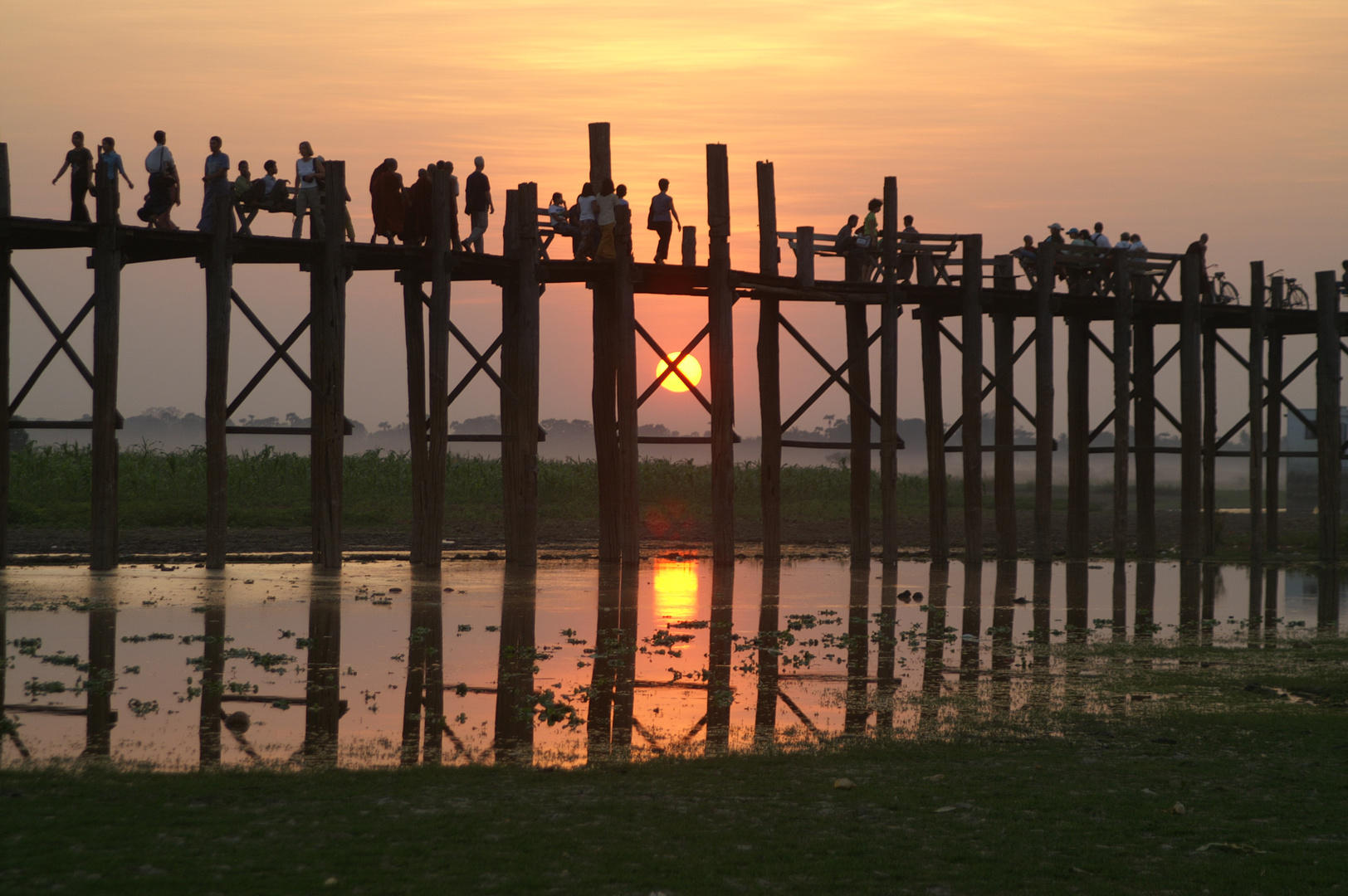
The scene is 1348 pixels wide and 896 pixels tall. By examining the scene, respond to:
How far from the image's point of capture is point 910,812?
5789mm

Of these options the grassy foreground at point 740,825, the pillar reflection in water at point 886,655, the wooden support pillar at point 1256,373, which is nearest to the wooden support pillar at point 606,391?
the pillar reflection in water at point 886,655

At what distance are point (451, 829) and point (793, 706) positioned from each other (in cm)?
339

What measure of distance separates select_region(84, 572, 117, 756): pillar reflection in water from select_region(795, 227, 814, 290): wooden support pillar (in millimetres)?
9683

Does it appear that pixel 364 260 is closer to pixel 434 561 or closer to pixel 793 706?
pixel 434 561

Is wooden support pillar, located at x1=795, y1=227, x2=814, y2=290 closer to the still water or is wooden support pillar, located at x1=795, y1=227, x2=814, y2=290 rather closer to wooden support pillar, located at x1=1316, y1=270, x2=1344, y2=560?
the still water

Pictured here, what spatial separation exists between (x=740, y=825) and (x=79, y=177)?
13.0m

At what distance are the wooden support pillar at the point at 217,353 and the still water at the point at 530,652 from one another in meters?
1.02

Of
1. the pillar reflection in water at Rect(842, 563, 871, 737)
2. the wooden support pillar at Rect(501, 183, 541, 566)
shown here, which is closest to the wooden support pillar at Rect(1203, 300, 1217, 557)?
the pillar reflection in water at Rect(842, 563, 871, 737)

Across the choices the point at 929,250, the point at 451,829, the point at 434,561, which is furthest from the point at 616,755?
the point at 929,250

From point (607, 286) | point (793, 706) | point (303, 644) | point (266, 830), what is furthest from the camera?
point (607, 286)

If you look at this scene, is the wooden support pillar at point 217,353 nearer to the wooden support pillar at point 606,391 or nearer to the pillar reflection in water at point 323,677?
the pillar reflection in water at point 323,677

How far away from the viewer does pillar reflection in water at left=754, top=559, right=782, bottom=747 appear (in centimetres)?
760

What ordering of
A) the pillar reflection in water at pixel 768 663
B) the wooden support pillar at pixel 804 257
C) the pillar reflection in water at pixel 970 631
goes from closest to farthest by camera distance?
the pillar reflection in water at pixel 768 663
the pillar reflection in water at pixel 970 631
the wooden support pillar at pixel 804 257

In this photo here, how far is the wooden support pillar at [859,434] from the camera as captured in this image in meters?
19.2
